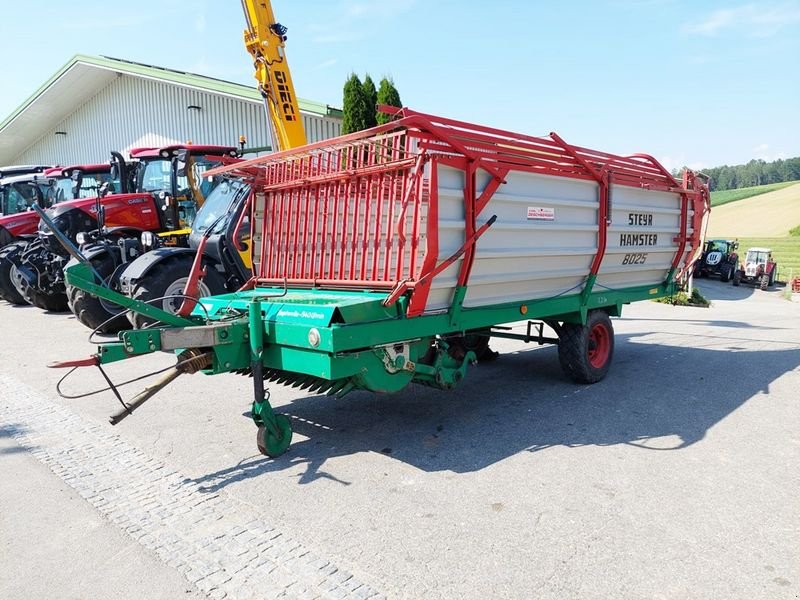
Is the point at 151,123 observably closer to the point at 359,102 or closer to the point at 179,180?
the point at 359,102

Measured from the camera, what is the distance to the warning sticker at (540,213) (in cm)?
507

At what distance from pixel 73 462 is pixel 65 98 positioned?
24409 mm

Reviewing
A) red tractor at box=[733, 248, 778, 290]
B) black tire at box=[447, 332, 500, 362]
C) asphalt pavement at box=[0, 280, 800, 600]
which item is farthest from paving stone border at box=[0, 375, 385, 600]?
red tractor at box=[733, 248, 778, 290]

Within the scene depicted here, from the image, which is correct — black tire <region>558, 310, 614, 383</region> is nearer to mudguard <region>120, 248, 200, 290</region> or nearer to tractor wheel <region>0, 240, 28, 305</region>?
mudguard <region>120, 248, 200, 290</region>

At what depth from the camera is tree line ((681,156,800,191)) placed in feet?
332

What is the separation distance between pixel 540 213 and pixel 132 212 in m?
8.27

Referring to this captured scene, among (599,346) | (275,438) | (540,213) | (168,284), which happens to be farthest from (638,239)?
(168,284)

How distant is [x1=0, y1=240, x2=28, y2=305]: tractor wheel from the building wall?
6.62 meters

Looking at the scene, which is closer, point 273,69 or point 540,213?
point 540,213

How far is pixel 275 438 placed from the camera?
14.2 feet

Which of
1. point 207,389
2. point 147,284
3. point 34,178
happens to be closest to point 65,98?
point 34,178

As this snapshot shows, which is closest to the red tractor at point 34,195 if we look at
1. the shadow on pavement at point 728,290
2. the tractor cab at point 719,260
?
the shadow on pavement at point 728,290

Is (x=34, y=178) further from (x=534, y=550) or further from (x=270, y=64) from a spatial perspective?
(x=534, y=550)

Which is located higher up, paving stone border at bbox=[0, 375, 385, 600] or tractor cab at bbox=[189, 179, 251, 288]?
tractor cab at bbox=[189, 179, 251, 288]
